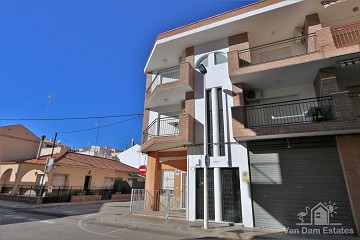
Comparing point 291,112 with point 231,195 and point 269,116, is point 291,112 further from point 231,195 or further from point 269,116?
point 231,195

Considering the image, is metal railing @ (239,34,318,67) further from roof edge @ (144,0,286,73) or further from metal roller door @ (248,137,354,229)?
metal roller door @ (248,137,354,229)

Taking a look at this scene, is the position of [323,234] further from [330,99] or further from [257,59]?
[257,59]

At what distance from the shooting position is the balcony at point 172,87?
42.2 ft

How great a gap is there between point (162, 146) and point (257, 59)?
786cm

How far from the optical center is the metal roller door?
8.89m

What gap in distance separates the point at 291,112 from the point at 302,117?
583mm

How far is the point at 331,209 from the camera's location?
875 cm

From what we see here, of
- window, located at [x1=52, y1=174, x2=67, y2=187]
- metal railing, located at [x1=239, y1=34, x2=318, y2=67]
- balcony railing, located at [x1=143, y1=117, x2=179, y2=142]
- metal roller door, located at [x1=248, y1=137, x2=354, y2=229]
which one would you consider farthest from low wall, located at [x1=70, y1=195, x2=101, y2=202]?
metal railing, located at [x1=239, y1=34, x2=318, y2=67]

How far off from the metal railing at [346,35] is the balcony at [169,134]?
860cm

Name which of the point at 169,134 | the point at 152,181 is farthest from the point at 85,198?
the point at 169,134

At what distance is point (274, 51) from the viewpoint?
1305 cm

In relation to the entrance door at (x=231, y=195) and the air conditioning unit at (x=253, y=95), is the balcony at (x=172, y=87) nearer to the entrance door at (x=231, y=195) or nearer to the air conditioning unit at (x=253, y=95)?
the air conditioning unit at (x=253, y=95)

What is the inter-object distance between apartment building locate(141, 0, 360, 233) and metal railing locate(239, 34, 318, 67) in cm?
7

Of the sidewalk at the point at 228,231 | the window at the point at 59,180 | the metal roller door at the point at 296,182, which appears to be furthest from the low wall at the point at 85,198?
the metal roller door at the point at 296,182
